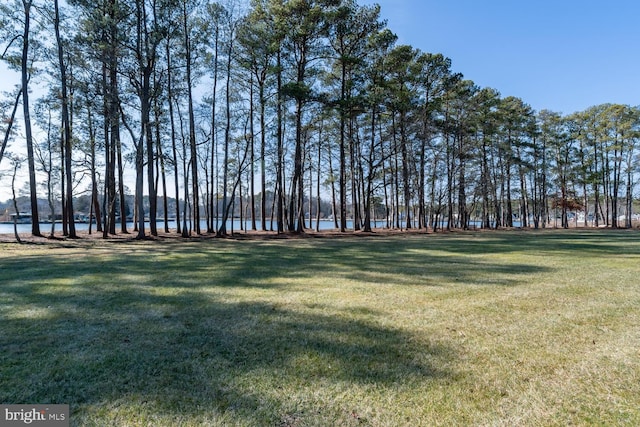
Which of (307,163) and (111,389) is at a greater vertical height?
(307,163)

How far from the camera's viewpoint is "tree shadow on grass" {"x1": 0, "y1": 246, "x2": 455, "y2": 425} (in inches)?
81.5

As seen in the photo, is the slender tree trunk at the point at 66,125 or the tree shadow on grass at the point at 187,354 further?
the slender tree trunk at the point at 66,125

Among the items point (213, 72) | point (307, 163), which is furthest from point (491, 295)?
point (307, 163)

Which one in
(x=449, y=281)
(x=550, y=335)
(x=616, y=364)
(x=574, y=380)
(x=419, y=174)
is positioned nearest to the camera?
(x=574, y=380)

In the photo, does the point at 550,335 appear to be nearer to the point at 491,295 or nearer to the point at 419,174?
the point at 491,295

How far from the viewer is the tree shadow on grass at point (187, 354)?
207 cm

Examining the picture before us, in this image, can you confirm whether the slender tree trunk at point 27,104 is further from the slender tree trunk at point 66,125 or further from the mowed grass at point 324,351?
the mowed grass at point 324,351

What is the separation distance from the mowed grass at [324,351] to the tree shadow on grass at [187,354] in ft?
0.05

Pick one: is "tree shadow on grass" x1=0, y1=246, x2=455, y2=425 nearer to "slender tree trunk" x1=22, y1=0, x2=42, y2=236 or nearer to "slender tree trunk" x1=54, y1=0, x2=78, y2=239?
"slender tree trunk" x1=54, y1=0, x2=78, y2=239

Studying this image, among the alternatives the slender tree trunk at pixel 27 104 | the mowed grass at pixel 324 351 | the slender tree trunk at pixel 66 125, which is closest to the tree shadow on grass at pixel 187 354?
the mowed grass at pixel 324 351

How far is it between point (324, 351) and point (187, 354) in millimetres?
1185

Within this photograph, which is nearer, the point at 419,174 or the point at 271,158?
the point at 271,158

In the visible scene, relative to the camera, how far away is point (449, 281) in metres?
5.73

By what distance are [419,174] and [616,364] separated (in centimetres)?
2630
